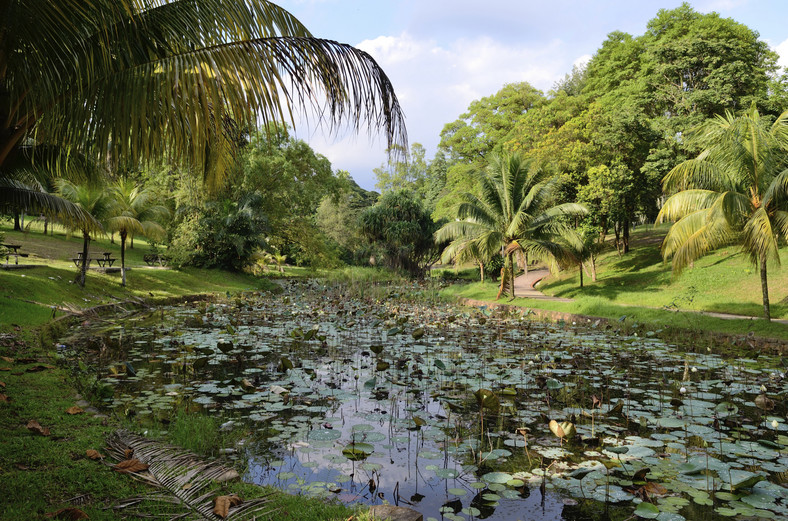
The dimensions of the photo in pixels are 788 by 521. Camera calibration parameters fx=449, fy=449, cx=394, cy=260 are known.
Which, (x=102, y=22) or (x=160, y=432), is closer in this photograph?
(x=102, y=22)

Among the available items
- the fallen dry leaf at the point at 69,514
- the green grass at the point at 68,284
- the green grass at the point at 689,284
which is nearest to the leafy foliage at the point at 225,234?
the green grass at the point at 68,284

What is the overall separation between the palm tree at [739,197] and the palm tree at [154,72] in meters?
9.90

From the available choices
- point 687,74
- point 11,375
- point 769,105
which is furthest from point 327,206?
point 11,375

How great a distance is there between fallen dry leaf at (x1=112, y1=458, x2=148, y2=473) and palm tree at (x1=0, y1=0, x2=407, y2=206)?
2.28 metres

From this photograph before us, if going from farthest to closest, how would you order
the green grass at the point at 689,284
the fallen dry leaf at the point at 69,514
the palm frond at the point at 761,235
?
the green grass at the point at 689,284, the palm frond at the point at 761,235, the fallen dry leaf at the point at 69,514

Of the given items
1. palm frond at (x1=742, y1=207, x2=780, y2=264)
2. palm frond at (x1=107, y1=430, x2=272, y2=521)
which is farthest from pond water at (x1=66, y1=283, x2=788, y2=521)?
palm frond at (x1=742, y1=207, x2=780, y2=264)

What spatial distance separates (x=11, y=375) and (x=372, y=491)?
4.65 meters

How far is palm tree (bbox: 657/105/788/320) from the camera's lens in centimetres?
997

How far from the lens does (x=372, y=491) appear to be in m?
3.17

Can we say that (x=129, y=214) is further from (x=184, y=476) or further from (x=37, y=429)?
(x=184, y=476)

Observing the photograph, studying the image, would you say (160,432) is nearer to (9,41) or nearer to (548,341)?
(9,41)

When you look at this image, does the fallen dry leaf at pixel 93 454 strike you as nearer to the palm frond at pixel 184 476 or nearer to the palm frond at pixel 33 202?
the palm frond at pixel 184 476

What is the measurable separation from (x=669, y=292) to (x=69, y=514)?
60.3 ft

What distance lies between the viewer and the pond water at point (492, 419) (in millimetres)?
3115
